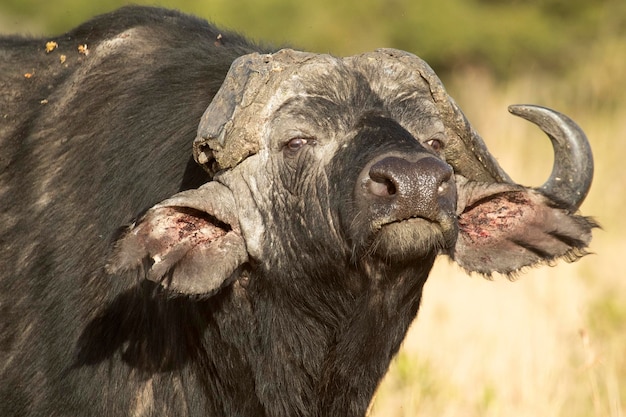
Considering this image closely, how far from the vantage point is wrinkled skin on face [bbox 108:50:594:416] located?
438 centimetres

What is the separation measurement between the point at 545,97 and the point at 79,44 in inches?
562

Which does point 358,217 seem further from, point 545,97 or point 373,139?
point 545,97

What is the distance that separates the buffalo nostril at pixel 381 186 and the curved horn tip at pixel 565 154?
1142mm

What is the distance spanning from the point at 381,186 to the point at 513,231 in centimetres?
116

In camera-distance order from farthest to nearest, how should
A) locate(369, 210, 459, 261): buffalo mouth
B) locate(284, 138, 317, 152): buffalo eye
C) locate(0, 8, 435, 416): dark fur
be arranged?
locate(0, 8, 435, 416): dark fur
locate(284, 138, 317, 152): buffalo eye
locate(369, 210, 459, 261): buffalo mouth

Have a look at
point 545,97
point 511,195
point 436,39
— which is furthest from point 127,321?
point 436,39

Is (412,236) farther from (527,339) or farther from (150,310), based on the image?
(527,339)

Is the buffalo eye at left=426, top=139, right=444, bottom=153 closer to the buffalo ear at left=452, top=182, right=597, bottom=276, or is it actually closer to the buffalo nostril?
the buffalo ear at left=452, top=182, right=597, bottom=276

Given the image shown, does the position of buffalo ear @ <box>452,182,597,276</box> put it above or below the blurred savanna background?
above

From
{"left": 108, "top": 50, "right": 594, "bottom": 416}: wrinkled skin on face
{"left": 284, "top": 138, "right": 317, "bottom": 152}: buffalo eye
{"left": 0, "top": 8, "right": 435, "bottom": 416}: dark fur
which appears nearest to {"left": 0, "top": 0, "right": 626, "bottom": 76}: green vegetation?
{"left": 0, "top": 8, "right": 435, "bottom": 416}: dark fur

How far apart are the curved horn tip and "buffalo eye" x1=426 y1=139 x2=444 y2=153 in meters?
0.41

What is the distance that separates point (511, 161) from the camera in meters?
13.9

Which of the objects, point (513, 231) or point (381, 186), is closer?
point (381, 186)

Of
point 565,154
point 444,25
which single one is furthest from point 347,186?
point 444,25
